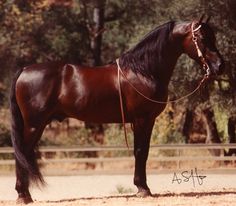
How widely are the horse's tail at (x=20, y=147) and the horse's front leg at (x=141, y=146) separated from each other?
135 cm

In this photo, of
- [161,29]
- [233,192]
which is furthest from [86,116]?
[233,192]

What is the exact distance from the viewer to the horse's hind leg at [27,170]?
828 cm

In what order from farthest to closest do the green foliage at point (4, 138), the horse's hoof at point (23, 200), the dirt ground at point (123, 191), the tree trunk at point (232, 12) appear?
1. the green foliage at point (4, 138)
2. the tree trunk at point (232, 12)
3. the horse's hoof at point (23, 200)
4. the dirt ground at point (123, 191)

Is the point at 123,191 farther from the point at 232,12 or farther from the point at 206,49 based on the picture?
the point at 232,12

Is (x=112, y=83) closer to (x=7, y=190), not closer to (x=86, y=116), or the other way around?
(x=86, y=116)

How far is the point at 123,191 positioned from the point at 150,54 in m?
3.22

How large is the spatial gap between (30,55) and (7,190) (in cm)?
1225

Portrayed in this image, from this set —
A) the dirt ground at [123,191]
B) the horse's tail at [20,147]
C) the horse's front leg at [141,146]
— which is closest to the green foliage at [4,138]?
the dirt ground at [123,191]

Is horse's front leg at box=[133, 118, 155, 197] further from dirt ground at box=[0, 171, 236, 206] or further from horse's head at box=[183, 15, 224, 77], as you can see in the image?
horse's head at box=[183, 15, 224, 77]

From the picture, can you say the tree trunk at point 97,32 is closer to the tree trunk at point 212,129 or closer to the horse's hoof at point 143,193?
the tree trunk at point 212,129

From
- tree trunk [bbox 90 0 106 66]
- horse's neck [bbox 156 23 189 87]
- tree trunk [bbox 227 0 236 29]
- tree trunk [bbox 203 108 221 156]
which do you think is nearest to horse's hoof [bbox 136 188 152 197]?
horse's neck [bbox 156 23 189 87]

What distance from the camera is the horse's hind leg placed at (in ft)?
27.2

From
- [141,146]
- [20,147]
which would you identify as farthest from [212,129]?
[20,147]

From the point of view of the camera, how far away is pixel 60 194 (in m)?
11.8
